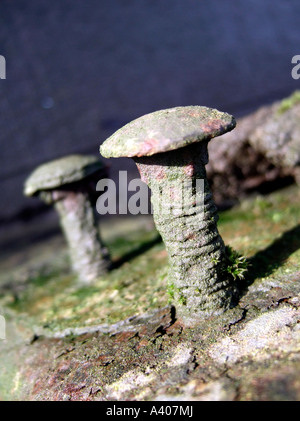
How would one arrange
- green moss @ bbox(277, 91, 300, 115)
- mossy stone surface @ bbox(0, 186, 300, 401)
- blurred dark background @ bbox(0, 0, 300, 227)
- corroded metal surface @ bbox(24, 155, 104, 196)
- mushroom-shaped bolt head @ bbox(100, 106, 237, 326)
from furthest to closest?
blurred dark background @ bbox(0, 0, 300, 227) → green moss @ bbox(277, 91, 300, 115) → corroded metal surface @ bbox(24, 155, 104, 196) → mushroom-shaped bolt head @ bbox(100, 106, 237, 326) → mossy stone surface @ bbox(0, 186, 300, 401)

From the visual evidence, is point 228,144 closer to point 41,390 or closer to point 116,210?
point 116,210

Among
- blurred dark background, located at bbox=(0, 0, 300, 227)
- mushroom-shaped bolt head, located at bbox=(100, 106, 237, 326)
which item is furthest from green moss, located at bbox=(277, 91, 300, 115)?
blurred dark background, located at bbox=(0, 0, 300, 227)

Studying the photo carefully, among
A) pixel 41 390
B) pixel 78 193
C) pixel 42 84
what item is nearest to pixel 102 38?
pixel 42 84

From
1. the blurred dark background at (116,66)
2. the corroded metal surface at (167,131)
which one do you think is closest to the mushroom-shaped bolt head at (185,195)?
the corroded metal surface at (167,131)

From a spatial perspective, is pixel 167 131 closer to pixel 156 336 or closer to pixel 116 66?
pixel 156 336

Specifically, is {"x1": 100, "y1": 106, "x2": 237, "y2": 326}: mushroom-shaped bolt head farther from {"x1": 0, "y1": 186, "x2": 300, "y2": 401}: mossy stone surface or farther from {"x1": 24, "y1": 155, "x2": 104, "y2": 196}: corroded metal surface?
{"x1": 24, "y1": 155, "x2": 104, "y2": 196}: corroded metal surface

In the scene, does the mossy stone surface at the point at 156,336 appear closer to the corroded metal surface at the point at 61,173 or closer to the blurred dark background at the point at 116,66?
the corroded metal surface at the point at 61,173
